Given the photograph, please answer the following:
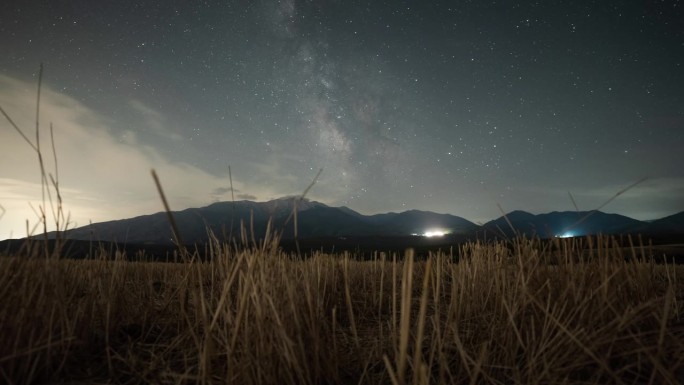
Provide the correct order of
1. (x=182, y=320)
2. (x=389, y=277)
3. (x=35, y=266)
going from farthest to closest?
(x=389, y=277) < (x=182, y=320) < (x=35, y=266)

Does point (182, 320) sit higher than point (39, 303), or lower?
lower

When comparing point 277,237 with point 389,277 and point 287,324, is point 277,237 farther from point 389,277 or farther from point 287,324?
point 389,277

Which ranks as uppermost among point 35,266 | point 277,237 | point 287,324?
point 277,237

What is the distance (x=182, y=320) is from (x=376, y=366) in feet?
4.77

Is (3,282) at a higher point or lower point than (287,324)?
higher

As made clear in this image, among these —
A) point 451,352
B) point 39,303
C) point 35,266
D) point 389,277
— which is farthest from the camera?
point 389,277

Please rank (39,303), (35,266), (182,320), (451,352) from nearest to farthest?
(39,303) < (35,266) < (451,352) < (182,320)

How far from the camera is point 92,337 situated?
2.34 meters

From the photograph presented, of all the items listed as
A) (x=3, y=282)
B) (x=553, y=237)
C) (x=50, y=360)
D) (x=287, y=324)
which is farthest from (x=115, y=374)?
(x=553, y=237)

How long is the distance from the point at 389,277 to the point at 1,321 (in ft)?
16.1

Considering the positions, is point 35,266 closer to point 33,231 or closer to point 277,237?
point 33,231

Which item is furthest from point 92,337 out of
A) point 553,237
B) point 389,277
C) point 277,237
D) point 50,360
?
point 389,277

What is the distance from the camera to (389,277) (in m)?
5.99

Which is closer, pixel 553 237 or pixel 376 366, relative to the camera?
pixel 376 366
